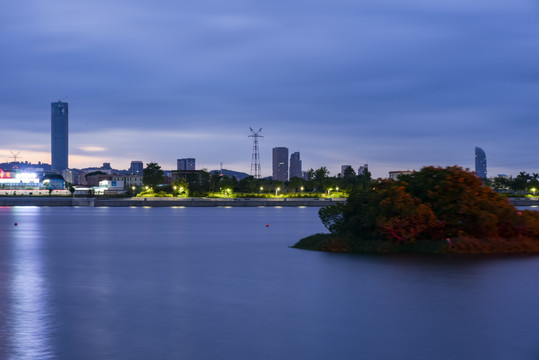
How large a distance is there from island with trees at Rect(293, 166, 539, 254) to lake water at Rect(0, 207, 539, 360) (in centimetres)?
211

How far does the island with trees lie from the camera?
127ft

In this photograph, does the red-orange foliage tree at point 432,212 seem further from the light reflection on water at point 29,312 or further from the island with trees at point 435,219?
the light reflection on water at point 29,312

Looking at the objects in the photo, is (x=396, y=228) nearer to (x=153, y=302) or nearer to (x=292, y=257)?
(x=292, y=257)

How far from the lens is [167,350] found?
1608 cm

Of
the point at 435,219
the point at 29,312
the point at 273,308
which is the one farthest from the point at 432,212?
the point at 29,312

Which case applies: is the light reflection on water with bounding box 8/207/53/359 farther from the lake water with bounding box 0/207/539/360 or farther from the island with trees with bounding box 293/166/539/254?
the island with trees with bounding box 293/166/539/254

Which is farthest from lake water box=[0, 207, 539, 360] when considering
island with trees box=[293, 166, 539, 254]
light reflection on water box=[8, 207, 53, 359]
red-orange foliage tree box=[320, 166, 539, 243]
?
red-orange foliage tree box=[320, 166, 539, 243]

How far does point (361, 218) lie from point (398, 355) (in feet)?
82.0

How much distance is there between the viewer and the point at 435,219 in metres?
38.7

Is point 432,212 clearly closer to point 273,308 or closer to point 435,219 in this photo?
point 435,219

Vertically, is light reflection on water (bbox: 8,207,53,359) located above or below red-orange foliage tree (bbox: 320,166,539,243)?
below

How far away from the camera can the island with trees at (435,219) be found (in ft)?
127

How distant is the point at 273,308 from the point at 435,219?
1956 cm

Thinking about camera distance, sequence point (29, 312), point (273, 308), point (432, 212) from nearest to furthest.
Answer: point (29, 312) → point (273, 308) → point (432, 212)
